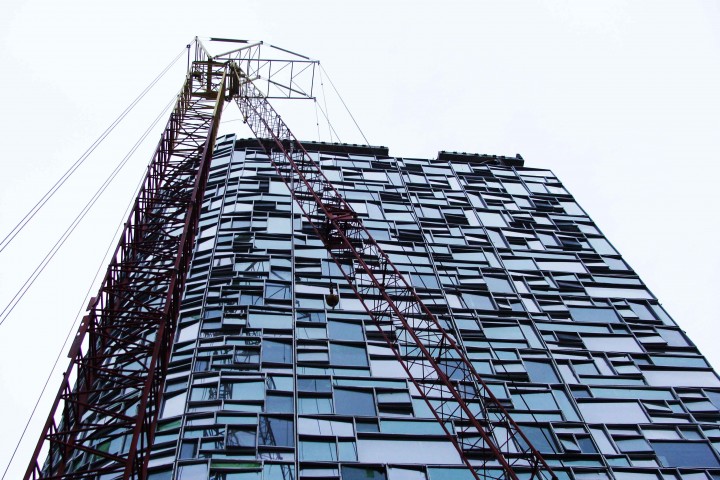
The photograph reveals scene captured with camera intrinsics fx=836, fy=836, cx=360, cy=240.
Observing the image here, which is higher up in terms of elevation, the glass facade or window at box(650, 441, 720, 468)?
the glass facade

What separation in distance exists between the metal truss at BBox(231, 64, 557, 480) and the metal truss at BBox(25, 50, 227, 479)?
6.02 metres

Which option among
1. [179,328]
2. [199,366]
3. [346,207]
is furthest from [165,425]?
[346,207]

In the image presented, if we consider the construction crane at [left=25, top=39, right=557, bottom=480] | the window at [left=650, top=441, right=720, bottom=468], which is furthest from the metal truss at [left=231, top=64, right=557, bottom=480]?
the window at [left=650, top=441, right=720, bottom=468]

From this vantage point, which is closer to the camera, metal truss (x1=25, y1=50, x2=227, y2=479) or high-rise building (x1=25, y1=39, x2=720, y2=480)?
metal truss (x1=25, y1=50, x2=227, y2=479)

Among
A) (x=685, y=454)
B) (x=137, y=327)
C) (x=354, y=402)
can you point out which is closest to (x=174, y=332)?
(x=137, y=327)

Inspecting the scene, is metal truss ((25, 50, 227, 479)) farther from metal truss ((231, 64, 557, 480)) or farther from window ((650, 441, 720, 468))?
window ((650, 441, 720, 468))

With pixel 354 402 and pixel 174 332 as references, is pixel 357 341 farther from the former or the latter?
pixel 174 332

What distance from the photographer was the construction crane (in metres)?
22.6

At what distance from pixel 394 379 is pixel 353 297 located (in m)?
5.33

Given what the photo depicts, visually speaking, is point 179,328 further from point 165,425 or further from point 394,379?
point 394,379

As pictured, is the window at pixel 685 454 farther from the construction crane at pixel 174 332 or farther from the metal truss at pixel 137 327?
the metal truss at pixel 137 327

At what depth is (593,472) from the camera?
3002 cm

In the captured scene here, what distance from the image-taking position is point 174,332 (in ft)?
84.5

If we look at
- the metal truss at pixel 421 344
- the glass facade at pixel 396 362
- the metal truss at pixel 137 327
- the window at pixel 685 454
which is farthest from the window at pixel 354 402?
the window at pixel 685 454
